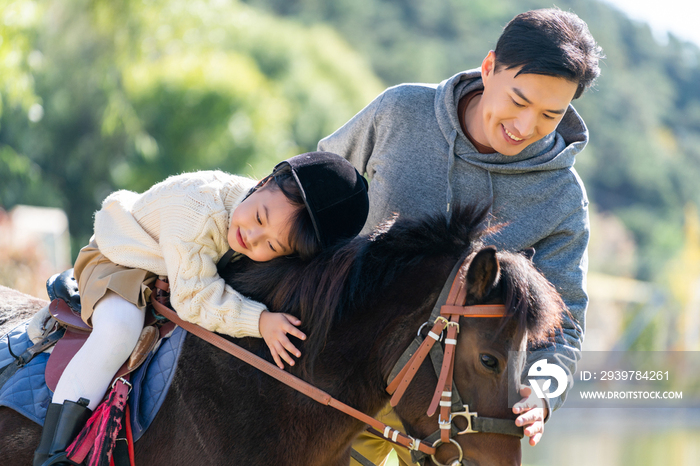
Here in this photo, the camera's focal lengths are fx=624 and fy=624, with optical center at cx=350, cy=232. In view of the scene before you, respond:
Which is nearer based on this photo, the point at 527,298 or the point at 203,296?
the point at 527,298

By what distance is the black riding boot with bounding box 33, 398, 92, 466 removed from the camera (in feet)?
6.58

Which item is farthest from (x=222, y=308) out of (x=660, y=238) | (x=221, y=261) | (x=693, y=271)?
(x=660, y=238)

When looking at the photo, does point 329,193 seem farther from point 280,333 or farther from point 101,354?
point 101,354

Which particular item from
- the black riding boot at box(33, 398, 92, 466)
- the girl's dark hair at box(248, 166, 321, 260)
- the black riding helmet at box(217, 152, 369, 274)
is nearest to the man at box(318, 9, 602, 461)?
the black riding helmet at box(217, 152, 369, 274)

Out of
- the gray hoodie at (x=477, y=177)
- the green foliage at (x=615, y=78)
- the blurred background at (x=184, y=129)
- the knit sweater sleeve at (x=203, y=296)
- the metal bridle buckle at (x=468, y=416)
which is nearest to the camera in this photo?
the metal bridle buckle at (x=468, y=416)

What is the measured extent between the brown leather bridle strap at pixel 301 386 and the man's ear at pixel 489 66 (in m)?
1.45

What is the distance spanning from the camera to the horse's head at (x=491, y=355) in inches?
77.0

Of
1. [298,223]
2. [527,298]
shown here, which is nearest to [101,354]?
[298,223]

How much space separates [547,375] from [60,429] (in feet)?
5.62

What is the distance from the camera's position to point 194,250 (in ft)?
7.46

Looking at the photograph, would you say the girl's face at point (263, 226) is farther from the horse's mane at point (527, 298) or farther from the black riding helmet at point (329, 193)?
the horse's mane at point (527, 298)

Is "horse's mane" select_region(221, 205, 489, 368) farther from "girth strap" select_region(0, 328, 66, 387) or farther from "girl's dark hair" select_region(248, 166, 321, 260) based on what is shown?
"girth strap" select_region(0, 328, 66, 387)

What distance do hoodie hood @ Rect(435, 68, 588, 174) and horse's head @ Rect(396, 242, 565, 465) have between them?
85 cm

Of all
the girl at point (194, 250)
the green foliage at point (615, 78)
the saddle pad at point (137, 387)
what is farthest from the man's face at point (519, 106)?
the green foliage at point (615, 78)
